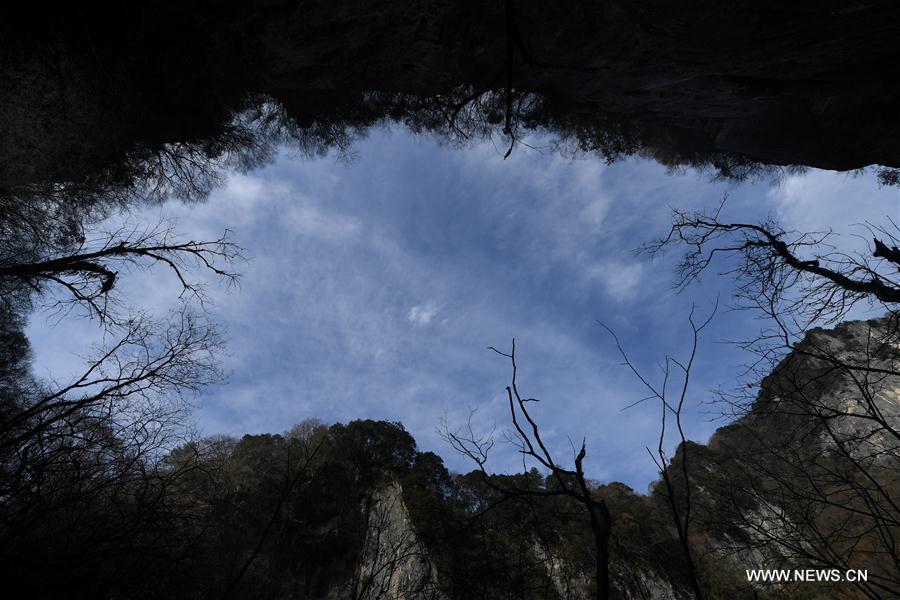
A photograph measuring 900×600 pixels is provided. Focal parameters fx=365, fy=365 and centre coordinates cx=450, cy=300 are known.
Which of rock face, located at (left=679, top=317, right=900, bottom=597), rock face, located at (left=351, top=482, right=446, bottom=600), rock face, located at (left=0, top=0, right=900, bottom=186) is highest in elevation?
rock face, located at (left=0, top=0, right=900, bottom=186)

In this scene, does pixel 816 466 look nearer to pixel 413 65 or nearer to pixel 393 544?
pixel 413 65

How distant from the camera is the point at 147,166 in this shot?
27.7ft

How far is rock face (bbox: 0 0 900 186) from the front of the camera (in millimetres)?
5375

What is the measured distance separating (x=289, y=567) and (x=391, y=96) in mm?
22212

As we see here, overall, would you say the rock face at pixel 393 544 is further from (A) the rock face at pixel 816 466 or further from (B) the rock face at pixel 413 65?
(B) the rock face at pixel 413 65

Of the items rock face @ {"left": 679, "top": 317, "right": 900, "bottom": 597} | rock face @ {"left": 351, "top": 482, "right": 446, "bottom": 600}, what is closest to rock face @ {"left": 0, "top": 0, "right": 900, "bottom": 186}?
rock face @ {"left": 679, "top": 317, "right": 900, "bottom": 597}

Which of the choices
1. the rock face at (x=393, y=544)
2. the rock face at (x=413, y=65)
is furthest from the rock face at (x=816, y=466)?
the rock face at (x=393, y=544)

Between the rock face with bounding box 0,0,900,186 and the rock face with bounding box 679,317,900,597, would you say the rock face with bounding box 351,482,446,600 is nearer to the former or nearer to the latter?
the rock face with bounding box 679,317,900,597

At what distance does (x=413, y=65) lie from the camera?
802 cm

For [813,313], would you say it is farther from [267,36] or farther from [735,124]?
[267,36]

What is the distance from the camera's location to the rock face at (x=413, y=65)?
538 cm

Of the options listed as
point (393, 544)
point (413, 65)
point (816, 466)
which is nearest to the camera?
point (816, 466)

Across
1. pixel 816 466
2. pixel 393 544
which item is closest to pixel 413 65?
pixel 816 466

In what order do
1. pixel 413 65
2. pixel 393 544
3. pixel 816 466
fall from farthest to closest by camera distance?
pixel 393 544
pixel 413 65
pixel 816 466
